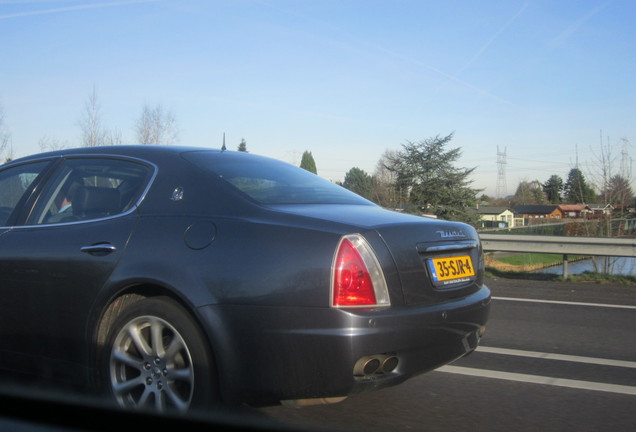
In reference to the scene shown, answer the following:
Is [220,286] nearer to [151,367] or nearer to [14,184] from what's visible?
[151,367]

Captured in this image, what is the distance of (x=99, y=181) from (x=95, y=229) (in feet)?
1.60

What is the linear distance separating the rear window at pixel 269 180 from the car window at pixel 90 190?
38 centimetres

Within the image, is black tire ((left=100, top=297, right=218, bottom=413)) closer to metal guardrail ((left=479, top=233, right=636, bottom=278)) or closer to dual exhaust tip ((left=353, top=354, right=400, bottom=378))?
dual exhaust tip ((left=353, top=354, right=400, bottom=378))

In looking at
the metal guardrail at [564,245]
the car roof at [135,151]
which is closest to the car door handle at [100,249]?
the car roof at [135,151]

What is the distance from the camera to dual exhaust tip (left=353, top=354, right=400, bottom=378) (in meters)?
2.65

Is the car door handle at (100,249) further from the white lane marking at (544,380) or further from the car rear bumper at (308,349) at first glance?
the white lane marking at (544,380)

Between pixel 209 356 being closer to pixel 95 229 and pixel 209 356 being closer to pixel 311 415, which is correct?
pixel 311 415

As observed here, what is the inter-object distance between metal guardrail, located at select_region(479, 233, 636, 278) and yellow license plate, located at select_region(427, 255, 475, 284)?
7.16 metres

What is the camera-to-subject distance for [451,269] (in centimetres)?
325

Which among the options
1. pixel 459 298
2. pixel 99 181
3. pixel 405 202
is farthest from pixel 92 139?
pixel 459 298

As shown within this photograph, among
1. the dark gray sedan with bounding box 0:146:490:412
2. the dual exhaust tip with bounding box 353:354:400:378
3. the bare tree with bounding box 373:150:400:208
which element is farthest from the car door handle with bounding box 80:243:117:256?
the bare tree with bounding box 373:150:400:208

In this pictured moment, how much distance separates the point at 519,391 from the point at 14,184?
3.68 metres

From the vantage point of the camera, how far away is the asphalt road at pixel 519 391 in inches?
128

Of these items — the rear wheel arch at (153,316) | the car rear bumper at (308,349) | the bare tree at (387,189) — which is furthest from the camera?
the bare tree at (387,189)
